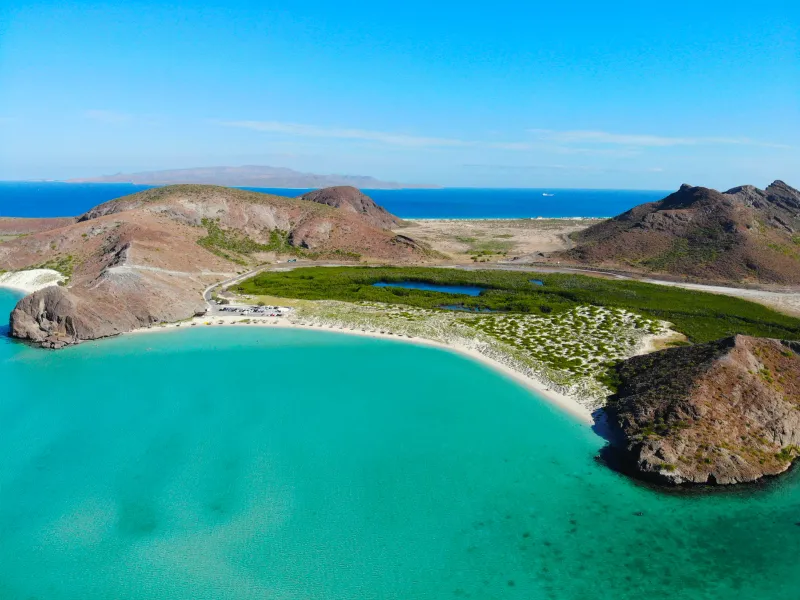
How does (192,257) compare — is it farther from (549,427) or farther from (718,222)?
(718,222)

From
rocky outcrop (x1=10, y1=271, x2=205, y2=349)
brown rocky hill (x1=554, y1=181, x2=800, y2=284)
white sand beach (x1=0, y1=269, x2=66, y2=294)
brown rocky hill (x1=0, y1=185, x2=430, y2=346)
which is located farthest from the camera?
brown rocky hill (x1=554, y1=181, x2=800, y2=284)

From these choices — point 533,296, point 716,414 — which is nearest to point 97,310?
point 533,296

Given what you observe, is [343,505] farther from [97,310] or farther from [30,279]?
[30,279]

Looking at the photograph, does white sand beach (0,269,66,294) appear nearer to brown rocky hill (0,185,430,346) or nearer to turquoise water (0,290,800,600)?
brown rocky hill (0,185,430,346)

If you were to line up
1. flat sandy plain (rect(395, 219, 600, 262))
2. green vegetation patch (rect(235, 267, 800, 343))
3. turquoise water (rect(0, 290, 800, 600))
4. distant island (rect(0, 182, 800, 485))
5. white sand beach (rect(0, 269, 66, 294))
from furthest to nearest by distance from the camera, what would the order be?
flat sandy plain (rect(395, 219, 600, 262)), white sand beach (rect(0, 269, 66, 294)), green vegetation patch (rect(235, 267, 800, 343)), distant island (rect(0, 182, 800, 485)), turquoise water (rect(0, 290, 800, 600))

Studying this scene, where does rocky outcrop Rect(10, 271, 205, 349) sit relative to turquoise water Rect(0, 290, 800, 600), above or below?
above

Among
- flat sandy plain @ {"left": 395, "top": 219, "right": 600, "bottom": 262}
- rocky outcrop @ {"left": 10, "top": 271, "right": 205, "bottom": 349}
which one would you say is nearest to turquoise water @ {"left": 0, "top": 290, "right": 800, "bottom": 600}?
rocky outcrop @ {"left": 10, "top": 271, "right": 205, "bottom": 349}

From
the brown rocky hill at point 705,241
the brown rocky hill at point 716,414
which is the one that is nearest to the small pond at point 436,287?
the brown rocky hill at point 705,241
